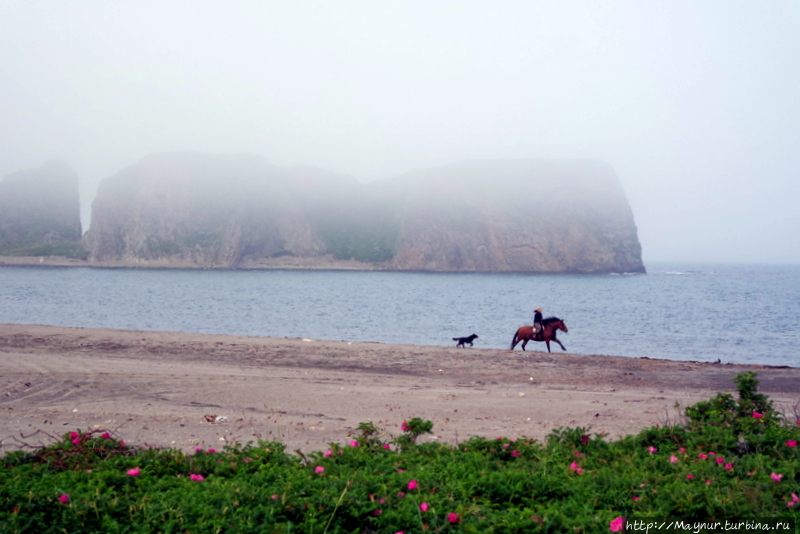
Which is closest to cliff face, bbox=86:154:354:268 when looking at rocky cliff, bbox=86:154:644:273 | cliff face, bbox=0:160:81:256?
rocky cliff, bbox=86:154:644:273

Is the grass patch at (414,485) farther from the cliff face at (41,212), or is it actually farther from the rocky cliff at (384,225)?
the cliff face at (41,212)

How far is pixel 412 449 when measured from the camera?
18.6ft

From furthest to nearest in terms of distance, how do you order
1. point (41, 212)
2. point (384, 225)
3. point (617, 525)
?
point (41, 212), point (384, 225), point (617, 525)

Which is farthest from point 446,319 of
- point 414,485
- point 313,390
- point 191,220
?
point 191,220

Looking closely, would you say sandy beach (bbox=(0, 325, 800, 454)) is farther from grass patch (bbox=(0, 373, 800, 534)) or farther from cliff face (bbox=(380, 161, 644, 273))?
cliff face (bbox=(380, 161, 644, 273))

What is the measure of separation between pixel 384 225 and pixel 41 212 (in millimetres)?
85875

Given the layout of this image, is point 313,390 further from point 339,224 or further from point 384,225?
point 384,225

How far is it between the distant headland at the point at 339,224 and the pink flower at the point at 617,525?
11488 centimetres

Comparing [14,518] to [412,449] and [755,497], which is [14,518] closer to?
[412,449]

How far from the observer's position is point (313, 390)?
11320mm

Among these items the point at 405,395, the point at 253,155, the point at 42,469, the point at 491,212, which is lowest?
the point at 405,395

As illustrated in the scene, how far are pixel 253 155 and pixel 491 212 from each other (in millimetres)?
65850

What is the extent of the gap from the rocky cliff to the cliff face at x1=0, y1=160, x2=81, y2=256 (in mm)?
16960

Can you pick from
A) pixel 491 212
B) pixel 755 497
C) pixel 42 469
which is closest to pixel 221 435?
pixel 42 469
